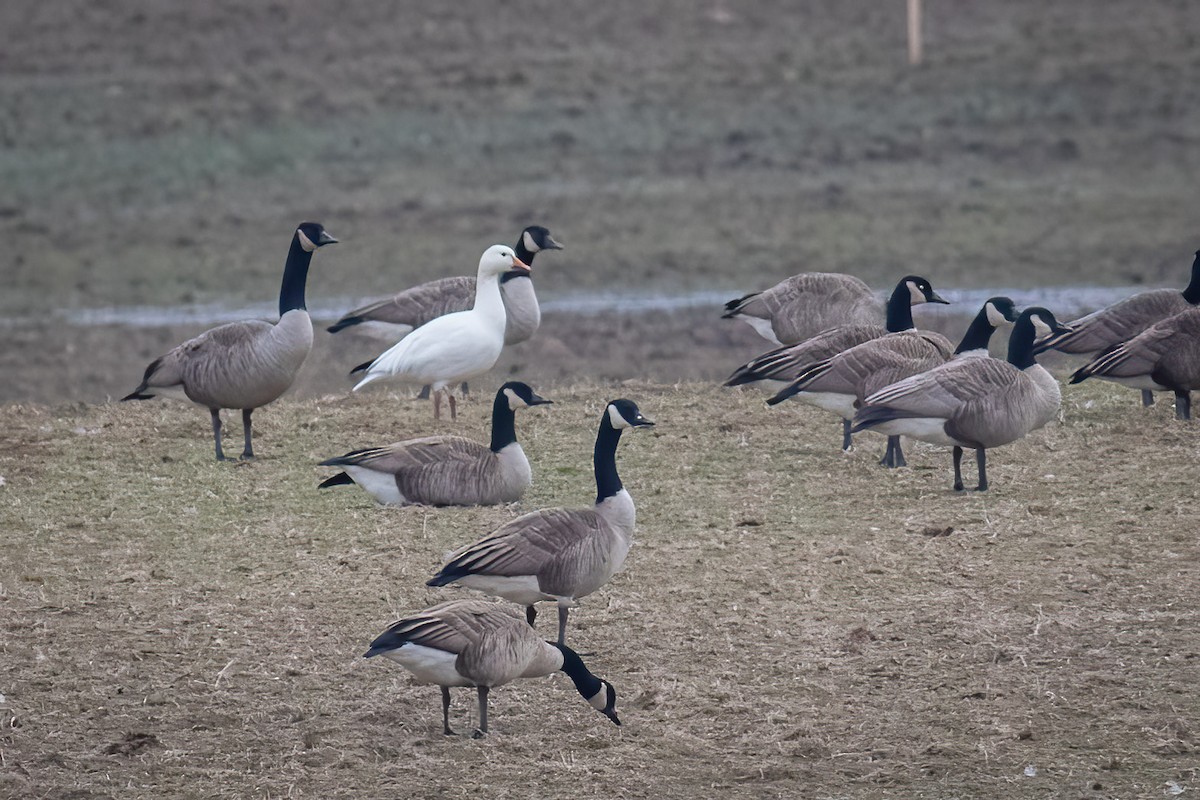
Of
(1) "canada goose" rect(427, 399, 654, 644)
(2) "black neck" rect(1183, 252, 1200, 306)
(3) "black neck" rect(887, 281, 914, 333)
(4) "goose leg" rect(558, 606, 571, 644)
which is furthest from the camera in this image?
(2) "black neck" rect(1183, 252, 1200, 306)

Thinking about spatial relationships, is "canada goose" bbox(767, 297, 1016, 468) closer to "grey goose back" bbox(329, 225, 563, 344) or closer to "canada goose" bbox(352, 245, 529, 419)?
"canada goose" bbox(352, 245, 529, 419)

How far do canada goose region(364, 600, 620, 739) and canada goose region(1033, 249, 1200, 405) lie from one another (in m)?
5.30

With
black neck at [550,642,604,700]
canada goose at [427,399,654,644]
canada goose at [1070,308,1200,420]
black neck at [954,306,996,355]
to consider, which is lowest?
black neck at [550,642,604,700]

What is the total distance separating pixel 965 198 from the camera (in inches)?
746

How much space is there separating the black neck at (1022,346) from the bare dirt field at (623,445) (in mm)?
684

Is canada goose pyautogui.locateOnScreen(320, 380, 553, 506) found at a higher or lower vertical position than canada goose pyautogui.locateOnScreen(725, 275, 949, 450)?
lower

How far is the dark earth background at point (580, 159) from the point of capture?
634 inches

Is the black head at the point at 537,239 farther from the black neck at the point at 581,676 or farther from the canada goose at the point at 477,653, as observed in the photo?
the black neck at the point at 581,676

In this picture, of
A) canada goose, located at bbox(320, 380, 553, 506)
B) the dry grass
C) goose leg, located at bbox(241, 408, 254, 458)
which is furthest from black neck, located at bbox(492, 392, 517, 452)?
goose leg, located at bbox(241, 408, 254, 458)

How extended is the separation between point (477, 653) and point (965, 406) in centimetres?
367

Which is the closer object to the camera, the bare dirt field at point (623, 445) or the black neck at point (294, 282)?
the bare dirt field at point (623, 445)

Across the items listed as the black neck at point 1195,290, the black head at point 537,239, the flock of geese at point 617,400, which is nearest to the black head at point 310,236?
the flock of geese at point 617,400

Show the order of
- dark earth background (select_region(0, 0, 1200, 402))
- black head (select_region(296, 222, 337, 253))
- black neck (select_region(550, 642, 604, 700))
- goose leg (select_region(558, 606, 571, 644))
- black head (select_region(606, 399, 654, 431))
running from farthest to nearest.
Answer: dark earth background (select_region(0, 0, 1200, 402)) < black head (select_region(296, 222, 337, 253)) < black head (select_region(606, 399, 654, 431)) < goose leg (select_region(558, 606, 571, 644)) < black neck (select_region(550, 642, 604, 700))

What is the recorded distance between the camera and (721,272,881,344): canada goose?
1126 cm
